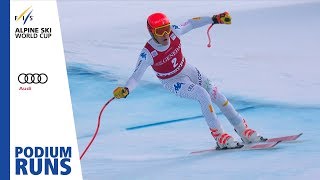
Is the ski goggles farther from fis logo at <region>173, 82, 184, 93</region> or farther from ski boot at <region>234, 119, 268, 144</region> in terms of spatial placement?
ski boot at <region>234, 119, 268, 144</region>

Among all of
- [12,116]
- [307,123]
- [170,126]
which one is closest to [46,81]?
[12,116]

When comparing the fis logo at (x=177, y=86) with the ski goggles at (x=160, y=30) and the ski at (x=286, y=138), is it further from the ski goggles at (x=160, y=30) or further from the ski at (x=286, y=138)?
the ski at (x=286, y=138)

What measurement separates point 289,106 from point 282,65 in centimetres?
64

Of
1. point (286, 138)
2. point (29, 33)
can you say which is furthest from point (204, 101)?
point (29, 33)

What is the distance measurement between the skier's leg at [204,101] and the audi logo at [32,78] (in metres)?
1.11

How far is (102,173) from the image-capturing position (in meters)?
4.94

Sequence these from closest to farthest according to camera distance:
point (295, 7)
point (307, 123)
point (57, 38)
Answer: point (307, 123) → point (57, 38) → point (295, 7)

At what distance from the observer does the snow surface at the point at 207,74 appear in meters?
4.91

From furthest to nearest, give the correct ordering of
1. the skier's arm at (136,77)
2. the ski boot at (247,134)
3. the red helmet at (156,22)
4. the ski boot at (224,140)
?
the ski boot at (247,134) < the ski boot at (224,140) < the red helmet at (156,22) < the skier's arm at (136,77)

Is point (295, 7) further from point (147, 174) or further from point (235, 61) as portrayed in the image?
point (147, 174)

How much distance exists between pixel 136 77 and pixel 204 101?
1.25 ft

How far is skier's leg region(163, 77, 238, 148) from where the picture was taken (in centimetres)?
488

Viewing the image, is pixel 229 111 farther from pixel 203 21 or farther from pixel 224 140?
pixel 203 21


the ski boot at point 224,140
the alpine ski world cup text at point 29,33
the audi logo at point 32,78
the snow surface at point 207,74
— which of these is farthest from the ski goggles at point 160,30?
the alpine ski world cup text at point 29,33
